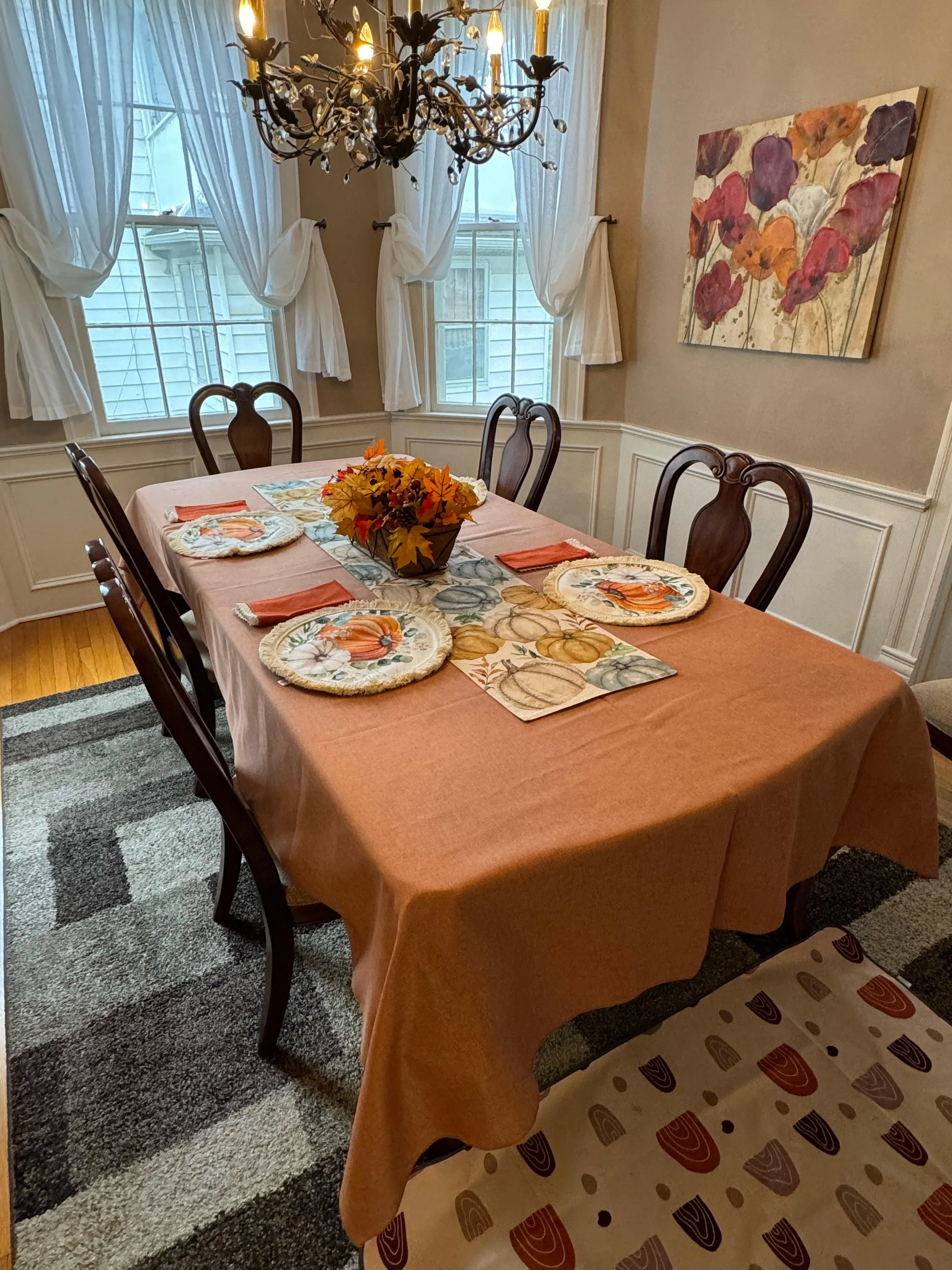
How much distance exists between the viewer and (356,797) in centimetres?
94

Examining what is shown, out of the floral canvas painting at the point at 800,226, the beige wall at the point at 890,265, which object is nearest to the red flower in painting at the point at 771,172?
the floral canvas painting at the point at 800,226

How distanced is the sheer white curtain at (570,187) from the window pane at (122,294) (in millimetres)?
1718

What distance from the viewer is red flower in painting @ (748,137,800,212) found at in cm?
243

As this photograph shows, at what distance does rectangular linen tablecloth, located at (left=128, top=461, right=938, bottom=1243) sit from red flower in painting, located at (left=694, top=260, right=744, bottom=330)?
1.95 metres

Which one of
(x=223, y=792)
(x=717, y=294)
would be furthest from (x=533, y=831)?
(x=717, y=294)

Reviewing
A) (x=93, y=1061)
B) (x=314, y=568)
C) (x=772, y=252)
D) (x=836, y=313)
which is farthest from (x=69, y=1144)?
(x=772, y=252)

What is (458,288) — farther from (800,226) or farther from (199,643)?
(199,643)

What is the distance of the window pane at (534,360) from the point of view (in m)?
3.47

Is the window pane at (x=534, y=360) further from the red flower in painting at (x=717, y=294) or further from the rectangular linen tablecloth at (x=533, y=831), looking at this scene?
the rectangular linen tablecloth at (x=533, y=831)

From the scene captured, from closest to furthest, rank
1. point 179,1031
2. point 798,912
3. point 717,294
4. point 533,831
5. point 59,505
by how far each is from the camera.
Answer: point 533,831 < point 179,1031 < point 798,912 < point 717,294 < point 59,505

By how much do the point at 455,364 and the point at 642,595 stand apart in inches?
101

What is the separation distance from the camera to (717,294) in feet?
9.15

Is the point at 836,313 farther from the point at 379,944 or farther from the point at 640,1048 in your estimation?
the point at 379,944

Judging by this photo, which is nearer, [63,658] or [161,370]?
[63,658]
